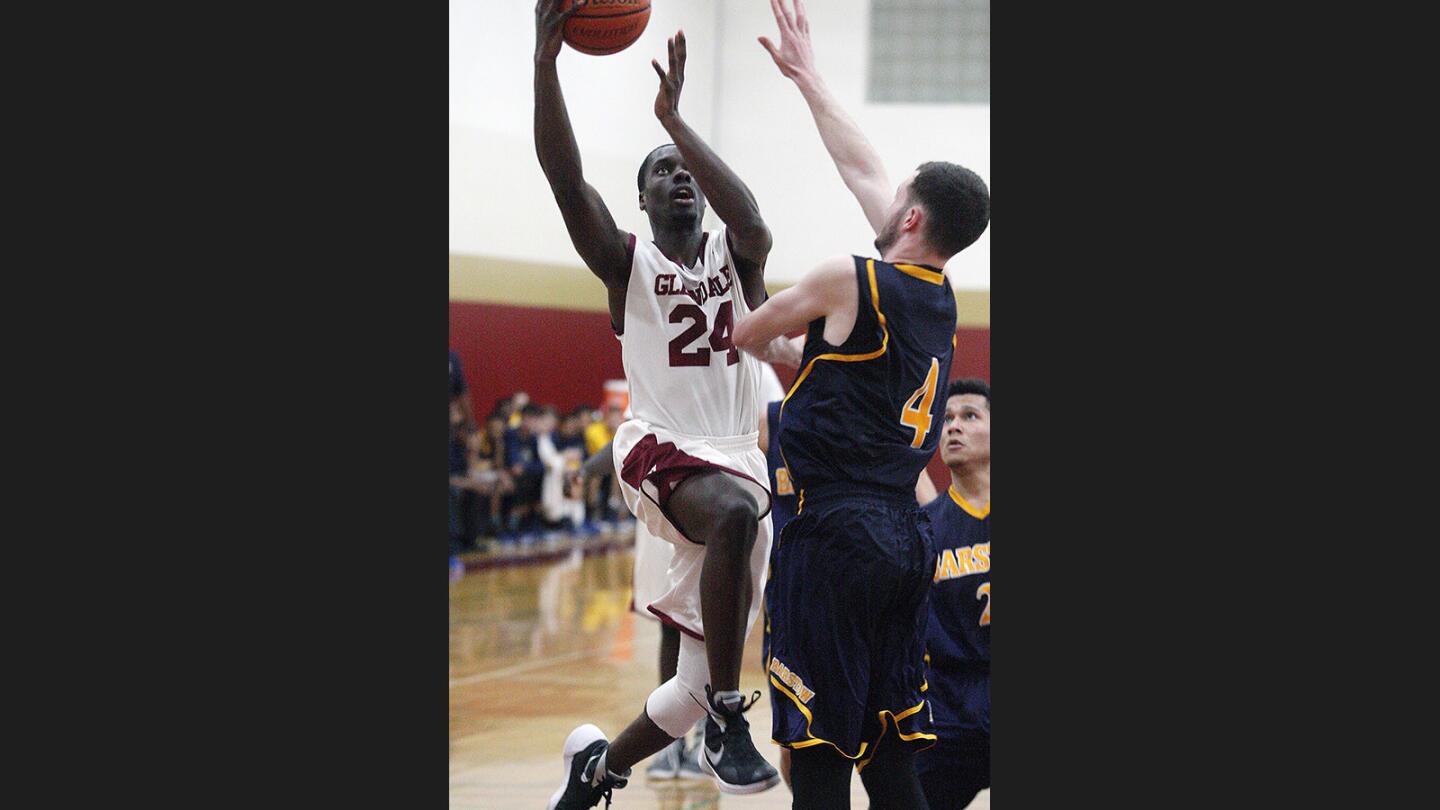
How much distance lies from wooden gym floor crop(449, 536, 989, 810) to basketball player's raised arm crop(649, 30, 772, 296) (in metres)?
2.52

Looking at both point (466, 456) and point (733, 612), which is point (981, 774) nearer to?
point (733, 612)

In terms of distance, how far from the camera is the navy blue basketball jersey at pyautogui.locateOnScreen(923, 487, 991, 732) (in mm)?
4492

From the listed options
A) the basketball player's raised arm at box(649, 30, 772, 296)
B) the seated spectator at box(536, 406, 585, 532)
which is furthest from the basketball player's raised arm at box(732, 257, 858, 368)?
the seated spectator at box(536, 406, 585, 532)

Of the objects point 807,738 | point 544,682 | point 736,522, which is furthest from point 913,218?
point 544,682

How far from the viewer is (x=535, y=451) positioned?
15.3 m

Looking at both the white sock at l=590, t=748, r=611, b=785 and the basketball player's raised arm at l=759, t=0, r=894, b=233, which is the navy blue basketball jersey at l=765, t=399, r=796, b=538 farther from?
the basketball player's raised arm at l=759, t=0, r=894, b=233

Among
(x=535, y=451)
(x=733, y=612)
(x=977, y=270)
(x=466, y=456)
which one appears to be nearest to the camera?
(x=733, y=612)

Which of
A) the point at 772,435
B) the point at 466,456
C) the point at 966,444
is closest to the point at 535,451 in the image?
the point at 466,456

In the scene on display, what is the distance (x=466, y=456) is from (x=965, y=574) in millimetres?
9507

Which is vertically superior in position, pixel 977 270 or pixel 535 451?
pixel 977 270

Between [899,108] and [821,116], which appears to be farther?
[899,108]

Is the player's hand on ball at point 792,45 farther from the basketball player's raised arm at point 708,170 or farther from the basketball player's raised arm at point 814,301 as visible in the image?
the basketball player's raised arm at point 814,301

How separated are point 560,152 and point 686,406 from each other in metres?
0.82

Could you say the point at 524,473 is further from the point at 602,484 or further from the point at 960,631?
the point at 960,631
